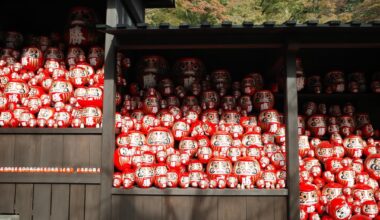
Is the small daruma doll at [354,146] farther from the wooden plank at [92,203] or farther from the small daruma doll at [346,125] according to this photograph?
the wooden plank at [92,203]

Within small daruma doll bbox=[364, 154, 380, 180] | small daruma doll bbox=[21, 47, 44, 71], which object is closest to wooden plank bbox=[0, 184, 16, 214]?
small daruma doll bbox=[21, 47, 44, 71]

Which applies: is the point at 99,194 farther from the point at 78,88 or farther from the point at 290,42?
the point at 290,42

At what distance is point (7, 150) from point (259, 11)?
46.6ft

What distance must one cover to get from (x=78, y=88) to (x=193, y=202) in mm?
2255

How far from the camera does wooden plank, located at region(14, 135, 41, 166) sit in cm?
464

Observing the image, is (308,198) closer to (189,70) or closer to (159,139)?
(159,139)

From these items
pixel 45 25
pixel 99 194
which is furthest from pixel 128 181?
pixel 45 25

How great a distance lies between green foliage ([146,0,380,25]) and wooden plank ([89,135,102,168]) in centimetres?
1132

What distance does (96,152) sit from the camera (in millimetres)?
4613

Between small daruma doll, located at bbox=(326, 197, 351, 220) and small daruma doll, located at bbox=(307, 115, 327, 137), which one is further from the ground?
small daruma doll, located at bbox=(307, 115, 327, 137)

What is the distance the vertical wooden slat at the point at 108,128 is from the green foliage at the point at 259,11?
10.9 m

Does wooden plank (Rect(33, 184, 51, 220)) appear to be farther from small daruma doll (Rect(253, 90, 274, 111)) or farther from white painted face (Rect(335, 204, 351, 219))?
white painted face (Rect(335, 204, 351, 219))

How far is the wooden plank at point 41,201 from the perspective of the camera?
15.1 feet

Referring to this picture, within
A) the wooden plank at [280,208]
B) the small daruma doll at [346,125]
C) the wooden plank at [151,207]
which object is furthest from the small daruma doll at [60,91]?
the small daruma doll at [346,125]
